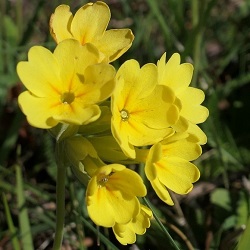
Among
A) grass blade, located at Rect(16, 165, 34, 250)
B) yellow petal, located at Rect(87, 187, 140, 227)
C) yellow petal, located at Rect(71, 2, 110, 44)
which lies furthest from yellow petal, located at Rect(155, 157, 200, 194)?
grass blade, located at Rect(16, 165, 34, 250)

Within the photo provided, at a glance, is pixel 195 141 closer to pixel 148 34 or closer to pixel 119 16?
pixel 148 34

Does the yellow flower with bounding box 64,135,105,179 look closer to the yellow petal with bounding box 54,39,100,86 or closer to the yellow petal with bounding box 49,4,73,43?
the yellow petal with bounding box 54,39,100,86

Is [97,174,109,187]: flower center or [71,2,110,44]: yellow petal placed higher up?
[71,2,110,44]: yellow petal

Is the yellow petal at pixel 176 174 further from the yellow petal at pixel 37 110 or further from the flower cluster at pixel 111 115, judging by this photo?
the yellow petal at pixel 37 110

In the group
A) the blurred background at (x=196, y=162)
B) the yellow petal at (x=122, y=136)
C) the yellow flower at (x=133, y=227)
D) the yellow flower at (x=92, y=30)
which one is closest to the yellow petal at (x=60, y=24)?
the yellow flower at (x=92, y=30)

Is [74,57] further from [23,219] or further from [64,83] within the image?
[23,219]

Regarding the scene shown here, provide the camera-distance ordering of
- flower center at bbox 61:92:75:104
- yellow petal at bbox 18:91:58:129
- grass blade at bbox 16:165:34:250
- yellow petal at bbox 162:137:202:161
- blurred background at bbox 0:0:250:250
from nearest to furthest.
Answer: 1. yellow petal at bbox 18:91:58:129
2. flower center at bbox 61:92:75:104
3. yellow petal at bbox 162:137:202:161
4. grass blade at bbox 16:165:34:250
5. blurred background at bbox 0:0:250:250

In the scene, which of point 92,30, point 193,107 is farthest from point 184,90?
point 92,30
